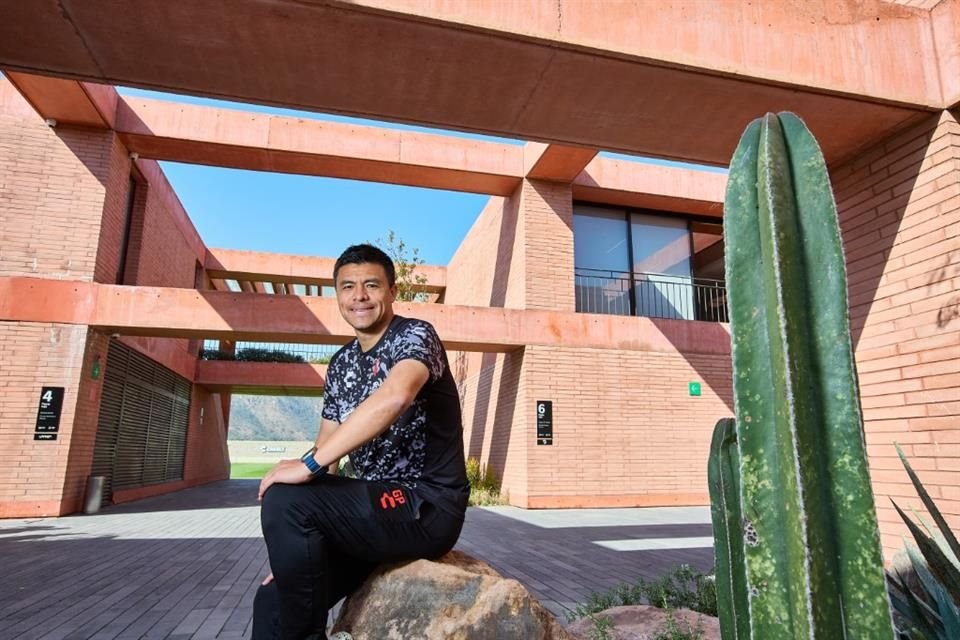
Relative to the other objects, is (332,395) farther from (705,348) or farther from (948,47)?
(705,348)

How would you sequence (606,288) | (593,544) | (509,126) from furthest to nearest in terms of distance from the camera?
(606,288) → (593,544) → (509,126)

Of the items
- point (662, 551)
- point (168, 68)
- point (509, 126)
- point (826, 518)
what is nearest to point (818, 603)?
point (826, 518)

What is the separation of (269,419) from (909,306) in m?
88.0

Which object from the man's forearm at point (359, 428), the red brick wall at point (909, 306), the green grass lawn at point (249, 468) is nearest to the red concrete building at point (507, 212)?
the red brick wall at point (909, 306)

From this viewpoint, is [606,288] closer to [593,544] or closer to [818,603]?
[593,544]

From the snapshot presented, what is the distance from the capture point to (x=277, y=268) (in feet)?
64.7

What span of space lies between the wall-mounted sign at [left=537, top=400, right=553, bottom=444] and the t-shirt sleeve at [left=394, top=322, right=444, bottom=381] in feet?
29.7

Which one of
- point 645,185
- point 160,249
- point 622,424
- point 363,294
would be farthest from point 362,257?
point 160,249

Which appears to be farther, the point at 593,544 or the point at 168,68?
the point at 593,544

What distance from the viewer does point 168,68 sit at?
4.11 m

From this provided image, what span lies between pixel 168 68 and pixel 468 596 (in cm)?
402

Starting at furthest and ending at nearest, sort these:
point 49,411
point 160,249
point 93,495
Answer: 1. point 160,249
2. point 93,495
3. point 49,411

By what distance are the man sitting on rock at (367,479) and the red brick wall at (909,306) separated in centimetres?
376

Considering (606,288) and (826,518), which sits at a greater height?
(606,288)
